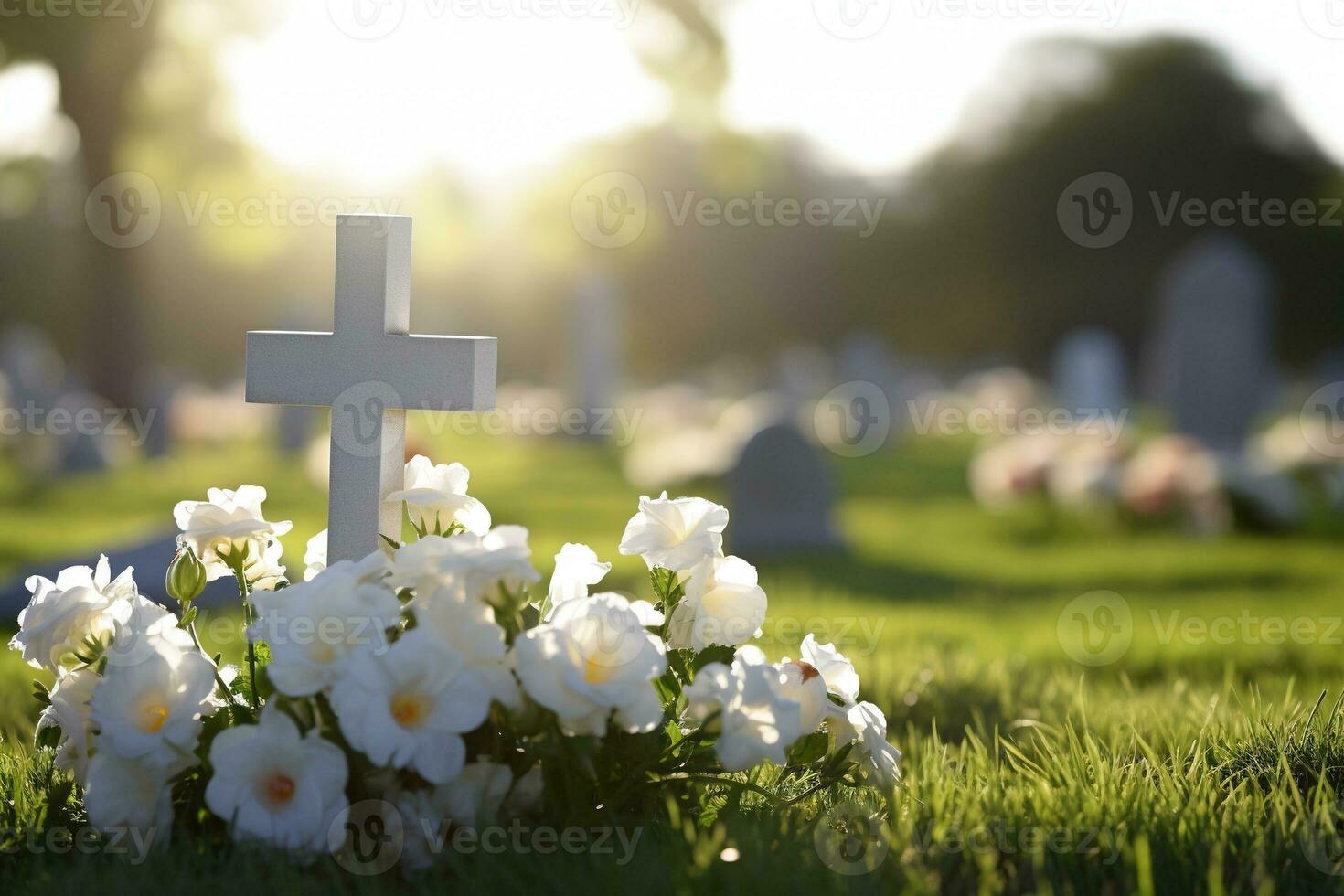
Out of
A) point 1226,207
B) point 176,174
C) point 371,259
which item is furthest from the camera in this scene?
point 1226,207

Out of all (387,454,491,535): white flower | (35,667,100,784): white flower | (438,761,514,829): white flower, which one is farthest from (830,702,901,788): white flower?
(35,667,100,784): white flower

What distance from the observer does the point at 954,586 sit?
727cm

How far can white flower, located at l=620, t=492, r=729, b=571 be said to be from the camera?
7.52 feet

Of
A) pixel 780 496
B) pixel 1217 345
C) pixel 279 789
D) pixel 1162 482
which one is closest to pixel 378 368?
pixel 279 789

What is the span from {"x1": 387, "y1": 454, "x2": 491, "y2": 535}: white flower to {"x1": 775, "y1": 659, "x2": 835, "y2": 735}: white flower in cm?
66

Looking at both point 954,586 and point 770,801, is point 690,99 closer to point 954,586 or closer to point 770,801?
point 954,586

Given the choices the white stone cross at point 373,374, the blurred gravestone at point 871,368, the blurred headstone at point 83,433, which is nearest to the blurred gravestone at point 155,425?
the blurred headstone at point 83,433

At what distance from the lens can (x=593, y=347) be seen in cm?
1666

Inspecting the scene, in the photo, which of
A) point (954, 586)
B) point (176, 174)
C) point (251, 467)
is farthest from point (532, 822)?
point (176, 174)

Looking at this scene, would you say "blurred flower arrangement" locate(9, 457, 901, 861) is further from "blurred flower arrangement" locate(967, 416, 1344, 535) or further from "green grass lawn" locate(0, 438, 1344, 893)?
"blurred flower arrangement" locate(967, 416, 1344, 535)

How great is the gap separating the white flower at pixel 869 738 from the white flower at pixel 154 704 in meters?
1.20

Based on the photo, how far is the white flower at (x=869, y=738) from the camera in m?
2.32

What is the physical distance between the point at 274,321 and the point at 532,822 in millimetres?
17808

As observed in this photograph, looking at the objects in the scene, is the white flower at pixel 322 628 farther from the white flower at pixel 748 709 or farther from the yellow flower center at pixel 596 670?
the white flower at pixel 748 709
